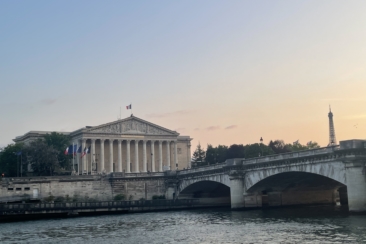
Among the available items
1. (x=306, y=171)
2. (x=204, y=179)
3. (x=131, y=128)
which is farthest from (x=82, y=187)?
(x=306, y=171)

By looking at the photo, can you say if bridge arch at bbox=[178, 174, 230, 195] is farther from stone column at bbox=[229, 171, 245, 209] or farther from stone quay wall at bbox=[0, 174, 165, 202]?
stone quay wall at bbox=[0, 174, 165, 202]

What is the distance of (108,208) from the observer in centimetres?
9575

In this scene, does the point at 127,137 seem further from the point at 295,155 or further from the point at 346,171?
the point at 346,171

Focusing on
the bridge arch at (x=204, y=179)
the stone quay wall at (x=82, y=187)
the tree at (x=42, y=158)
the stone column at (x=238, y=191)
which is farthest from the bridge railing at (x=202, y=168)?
the tree at (x=42, y=158)

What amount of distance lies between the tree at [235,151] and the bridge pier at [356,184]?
82337 millimetres

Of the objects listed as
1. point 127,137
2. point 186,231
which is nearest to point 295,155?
point 186,231

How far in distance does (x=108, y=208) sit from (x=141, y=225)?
1064 inches

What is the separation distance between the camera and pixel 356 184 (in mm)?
65250

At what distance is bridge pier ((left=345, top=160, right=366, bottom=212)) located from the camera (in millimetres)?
64812

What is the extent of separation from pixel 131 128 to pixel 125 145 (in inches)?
220

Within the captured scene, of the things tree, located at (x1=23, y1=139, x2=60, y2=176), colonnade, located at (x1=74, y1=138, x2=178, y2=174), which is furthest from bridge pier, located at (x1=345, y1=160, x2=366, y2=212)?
colonnade, located at (x1=74, y1=138, x2=178, y2=174)

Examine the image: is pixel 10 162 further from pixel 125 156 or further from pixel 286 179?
pixel 286 179

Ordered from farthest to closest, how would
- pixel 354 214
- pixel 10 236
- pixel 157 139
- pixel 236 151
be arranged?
pixel 157 139, pixel 236 151, pixel 354 214, pixel 10 236

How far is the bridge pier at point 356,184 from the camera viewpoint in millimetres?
64812
